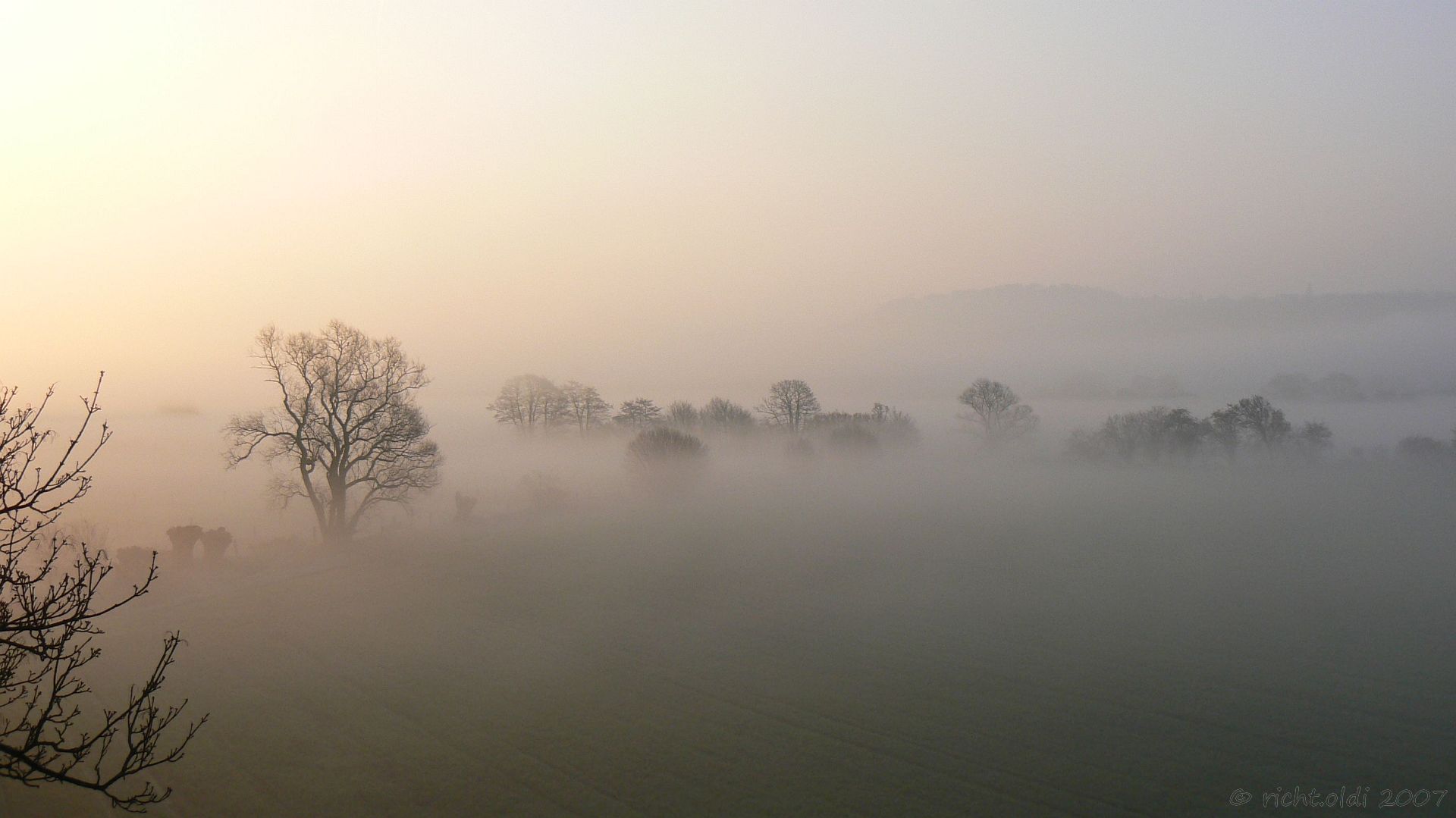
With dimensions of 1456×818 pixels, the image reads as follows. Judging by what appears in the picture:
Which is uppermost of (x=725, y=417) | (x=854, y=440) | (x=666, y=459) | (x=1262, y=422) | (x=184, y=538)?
(x=725, y=417)

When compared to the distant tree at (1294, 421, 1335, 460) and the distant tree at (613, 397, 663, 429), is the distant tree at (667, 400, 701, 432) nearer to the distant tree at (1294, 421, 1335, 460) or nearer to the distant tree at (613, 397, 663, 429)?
the distant tree at (613, 397, 663, 429)

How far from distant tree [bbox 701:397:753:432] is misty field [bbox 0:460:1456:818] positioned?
32.8m

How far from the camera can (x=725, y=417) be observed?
256ft

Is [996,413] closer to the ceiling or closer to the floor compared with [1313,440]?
closer to the ceiling

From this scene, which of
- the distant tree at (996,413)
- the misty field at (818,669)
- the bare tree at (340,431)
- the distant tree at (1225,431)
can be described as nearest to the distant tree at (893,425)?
the distant tree at (996,413)

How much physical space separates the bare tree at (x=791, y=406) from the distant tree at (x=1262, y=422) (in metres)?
39.9

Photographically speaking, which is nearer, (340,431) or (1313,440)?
(340,431)

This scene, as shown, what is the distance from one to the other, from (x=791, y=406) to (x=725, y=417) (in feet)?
26.1

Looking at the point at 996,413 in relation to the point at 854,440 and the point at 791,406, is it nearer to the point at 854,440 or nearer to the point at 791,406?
the point at 854,440

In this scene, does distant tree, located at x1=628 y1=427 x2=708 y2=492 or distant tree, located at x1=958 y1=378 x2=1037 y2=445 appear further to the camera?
distant tree, located at x1=958 y1=378 x2=1037 y2=445

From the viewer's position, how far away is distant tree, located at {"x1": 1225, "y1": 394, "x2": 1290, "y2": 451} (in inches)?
2447

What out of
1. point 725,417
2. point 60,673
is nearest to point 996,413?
point 725,417

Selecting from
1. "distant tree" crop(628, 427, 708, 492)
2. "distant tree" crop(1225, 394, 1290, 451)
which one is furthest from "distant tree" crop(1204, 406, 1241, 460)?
"distant tree" crop(628, 427, 708, 492)

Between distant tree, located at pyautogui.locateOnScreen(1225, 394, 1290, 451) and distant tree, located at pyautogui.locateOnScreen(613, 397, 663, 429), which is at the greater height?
distant tree, located at pyautogui.locateOnScreen(613, 397, 663, 429)
